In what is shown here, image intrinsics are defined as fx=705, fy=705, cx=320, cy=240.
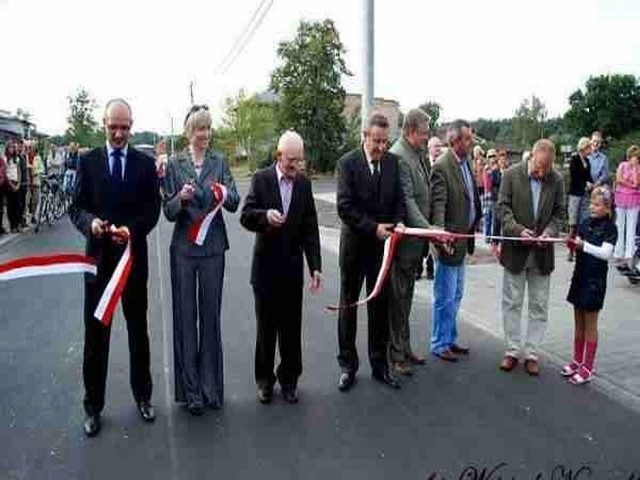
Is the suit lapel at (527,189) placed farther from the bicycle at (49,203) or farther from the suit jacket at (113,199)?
the bicycle at (49,203)

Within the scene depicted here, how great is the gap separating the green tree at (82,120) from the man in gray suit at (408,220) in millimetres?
45706

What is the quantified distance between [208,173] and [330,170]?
2139 inches

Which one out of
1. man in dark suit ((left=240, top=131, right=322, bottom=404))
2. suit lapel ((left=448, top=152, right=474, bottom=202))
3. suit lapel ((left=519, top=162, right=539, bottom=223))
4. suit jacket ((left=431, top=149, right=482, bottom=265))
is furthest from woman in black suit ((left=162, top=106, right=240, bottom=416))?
suit lapel ((left=519, top=162, right=539, bottom=223))

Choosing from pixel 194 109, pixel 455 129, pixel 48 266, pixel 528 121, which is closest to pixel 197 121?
pixel 194 109

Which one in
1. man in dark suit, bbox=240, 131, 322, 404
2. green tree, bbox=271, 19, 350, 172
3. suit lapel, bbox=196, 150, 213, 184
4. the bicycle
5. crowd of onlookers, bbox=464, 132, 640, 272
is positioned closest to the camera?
suit lapel, bbox=196, 150, 213, 184

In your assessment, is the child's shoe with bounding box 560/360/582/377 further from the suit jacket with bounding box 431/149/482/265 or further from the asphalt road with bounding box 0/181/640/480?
the suit jacket with bounding box 431/149/482/265

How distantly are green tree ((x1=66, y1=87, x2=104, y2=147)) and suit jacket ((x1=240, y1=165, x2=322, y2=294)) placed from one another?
46072mm

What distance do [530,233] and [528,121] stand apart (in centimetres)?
8369

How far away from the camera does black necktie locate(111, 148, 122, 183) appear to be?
4812 mm

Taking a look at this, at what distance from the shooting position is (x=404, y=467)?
433 centimetres

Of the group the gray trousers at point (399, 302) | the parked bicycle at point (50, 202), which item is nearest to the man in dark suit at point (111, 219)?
the gray trousers at point (399, 302)

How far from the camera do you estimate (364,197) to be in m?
5.66

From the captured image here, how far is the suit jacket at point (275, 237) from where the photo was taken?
5.34 m

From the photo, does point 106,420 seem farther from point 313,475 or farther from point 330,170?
point 330,170
